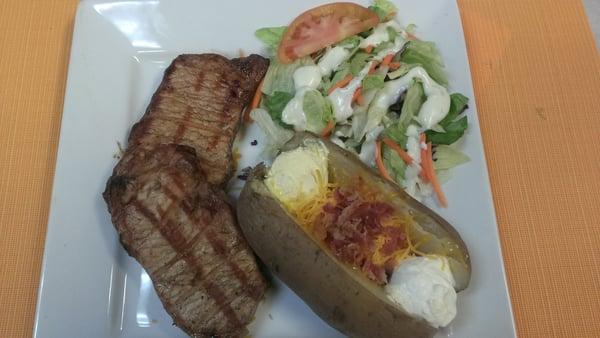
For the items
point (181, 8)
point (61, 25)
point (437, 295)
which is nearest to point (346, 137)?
point (437, 295)

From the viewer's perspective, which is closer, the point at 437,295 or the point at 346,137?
the point at 437,295

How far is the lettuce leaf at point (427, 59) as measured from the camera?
214 cm

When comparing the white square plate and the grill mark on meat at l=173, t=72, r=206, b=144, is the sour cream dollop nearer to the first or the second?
the white square plate

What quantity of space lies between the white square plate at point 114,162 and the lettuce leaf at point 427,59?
0.15 feet

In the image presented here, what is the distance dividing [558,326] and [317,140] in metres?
1.14

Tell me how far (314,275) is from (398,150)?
695 mm

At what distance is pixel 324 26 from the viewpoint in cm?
225

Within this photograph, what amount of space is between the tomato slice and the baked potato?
1.94 feet

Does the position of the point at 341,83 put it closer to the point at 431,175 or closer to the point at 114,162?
the point at 431,175

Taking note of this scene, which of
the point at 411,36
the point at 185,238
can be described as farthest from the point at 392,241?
the point at 411,36

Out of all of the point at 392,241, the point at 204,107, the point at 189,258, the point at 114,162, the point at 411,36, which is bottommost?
the point at 189,258

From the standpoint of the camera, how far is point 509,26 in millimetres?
2398

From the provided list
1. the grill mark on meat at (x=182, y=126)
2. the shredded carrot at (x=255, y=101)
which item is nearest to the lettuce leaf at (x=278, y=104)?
the shredded carrot at (x=255, y=101)

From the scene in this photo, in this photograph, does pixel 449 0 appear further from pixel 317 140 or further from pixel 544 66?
pixel 317 140
